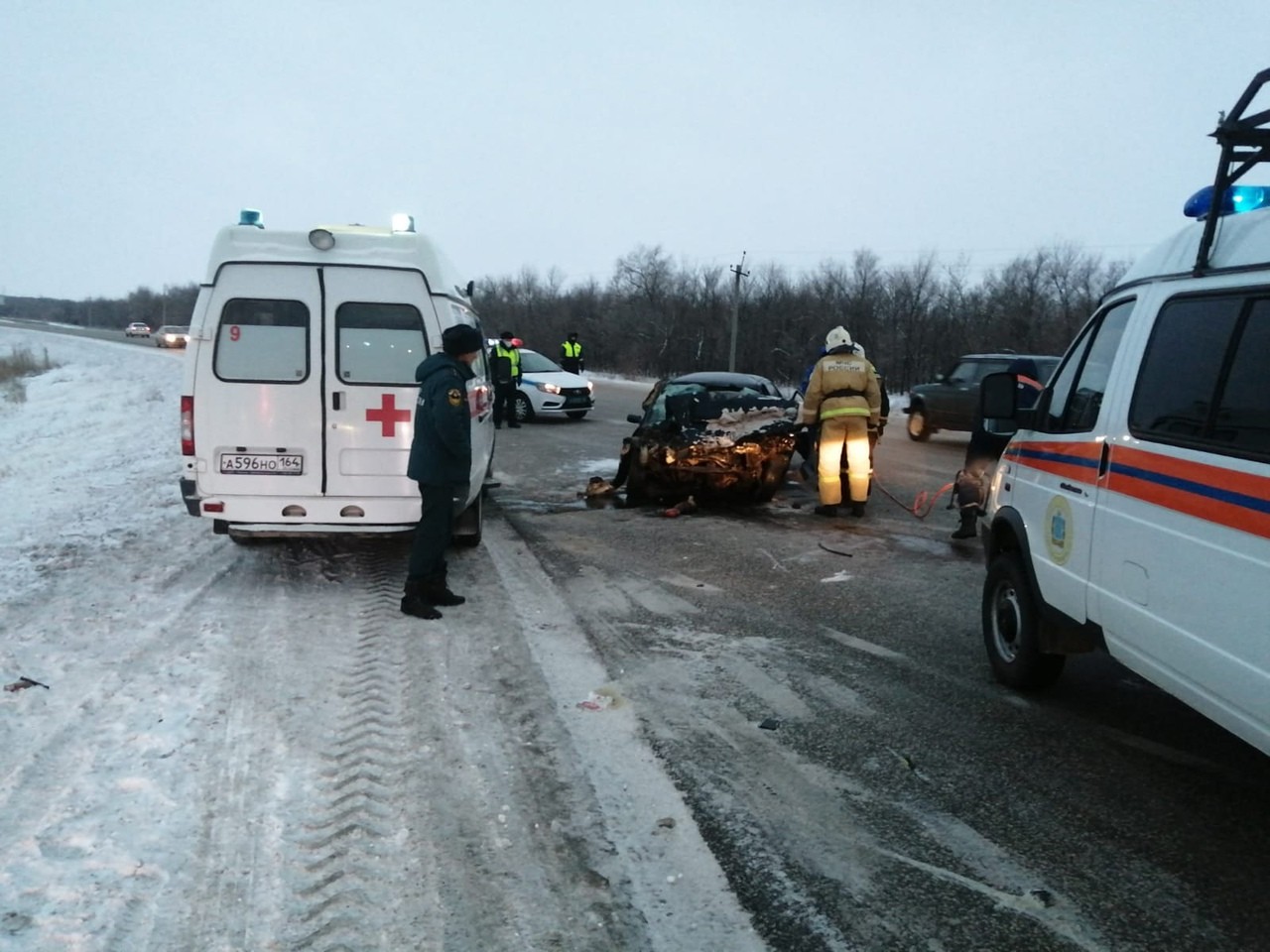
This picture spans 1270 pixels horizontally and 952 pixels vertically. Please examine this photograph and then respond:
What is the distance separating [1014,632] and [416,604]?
3.57m

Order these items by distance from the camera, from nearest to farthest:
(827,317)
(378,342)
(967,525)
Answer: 1. (378,342)
2. (967,525)
3. (827,317)

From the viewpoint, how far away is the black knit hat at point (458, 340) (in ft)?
18.5

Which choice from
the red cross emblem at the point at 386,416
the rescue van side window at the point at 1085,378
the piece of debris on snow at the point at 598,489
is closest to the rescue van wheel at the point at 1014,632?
the rescue van side window at the point at 1085,378

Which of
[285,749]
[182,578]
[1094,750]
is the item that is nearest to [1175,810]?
[1094,750]

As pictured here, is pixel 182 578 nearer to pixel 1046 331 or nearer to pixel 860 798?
pixel 860 798

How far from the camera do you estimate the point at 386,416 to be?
6.22m

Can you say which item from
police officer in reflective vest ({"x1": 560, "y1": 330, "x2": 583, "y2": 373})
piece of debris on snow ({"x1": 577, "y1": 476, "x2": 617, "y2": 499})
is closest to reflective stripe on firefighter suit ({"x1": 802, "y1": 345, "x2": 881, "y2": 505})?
piece of debris on snow ({"x1": 577, "y1": 476, "x2": 617, "y2": 499})

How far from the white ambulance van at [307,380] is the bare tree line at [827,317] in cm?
3404

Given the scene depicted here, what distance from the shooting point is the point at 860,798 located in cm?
352

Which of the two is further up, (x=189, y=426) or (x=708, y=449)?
(x=189, y=426)

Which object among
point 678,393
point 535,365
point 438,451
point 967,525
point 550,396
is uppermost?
point 535,365

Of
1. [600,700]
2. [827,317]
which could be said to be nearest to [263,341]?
[600,700]

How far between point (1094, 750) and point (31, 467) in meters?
12.2

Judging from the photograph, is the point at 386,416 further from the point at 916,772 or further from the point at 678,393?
the point at 678,393
